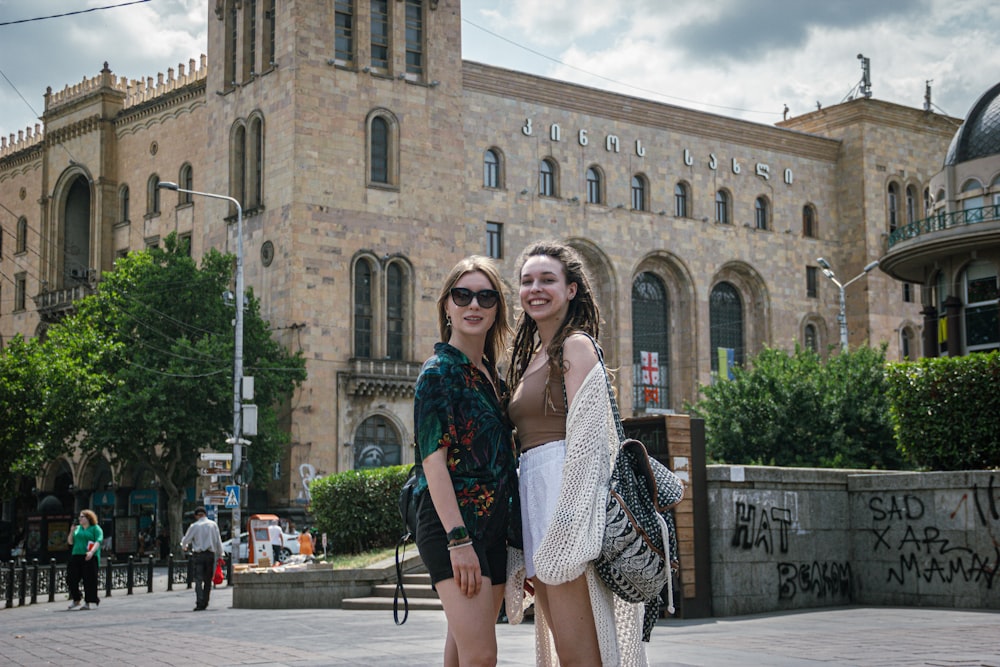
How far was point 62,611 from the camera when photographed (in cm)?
2047

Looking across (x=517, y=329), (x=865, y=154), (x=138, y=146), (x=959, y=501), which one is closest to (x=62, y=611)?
(x=959, y=501)

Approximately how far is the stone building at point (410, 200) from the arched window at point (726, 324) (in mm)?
93

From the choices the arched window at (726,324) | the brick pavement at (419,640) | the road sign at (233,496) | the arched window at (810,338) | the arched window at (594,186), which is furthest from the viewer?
the arched window at (810,338)

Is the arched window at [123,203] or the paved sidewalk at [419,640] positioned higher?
the arched window at [123,203]

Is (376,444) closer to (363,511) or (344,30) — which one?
(344,30)

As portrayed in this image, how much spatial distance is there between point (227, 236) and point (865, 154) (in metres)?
28.8

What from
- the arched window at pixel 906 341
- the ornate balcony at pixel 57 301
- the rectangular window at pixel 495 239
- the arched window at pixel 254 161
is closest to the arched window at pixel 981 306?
the rectangular window at pixel 495 239

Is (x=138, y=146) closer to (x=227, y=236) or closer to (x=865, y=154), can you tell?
(x=227, y=236)

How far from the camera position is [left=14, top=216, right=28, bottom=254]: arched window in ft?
196

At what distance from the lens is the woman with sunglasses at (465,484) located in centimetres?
524

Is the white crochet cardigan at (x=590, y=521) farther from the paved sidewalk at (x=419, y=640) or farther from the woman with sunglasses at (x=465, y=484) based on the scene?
the paved sidewalk at (x=419, y=640)

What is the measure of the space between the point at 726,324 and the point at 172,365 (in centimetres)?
2534

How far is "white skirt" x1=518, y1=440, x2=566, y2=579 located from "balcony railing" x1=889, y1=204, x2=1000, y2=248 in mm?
30943

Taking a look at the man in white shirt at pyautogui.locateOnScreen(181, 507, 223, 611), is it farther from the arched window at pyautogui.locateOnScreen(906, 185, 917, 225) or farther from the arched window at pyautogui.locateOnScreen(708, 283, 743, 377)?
the arched window at pyautogui.locateOnScreen(906, 185, 917, 225)
